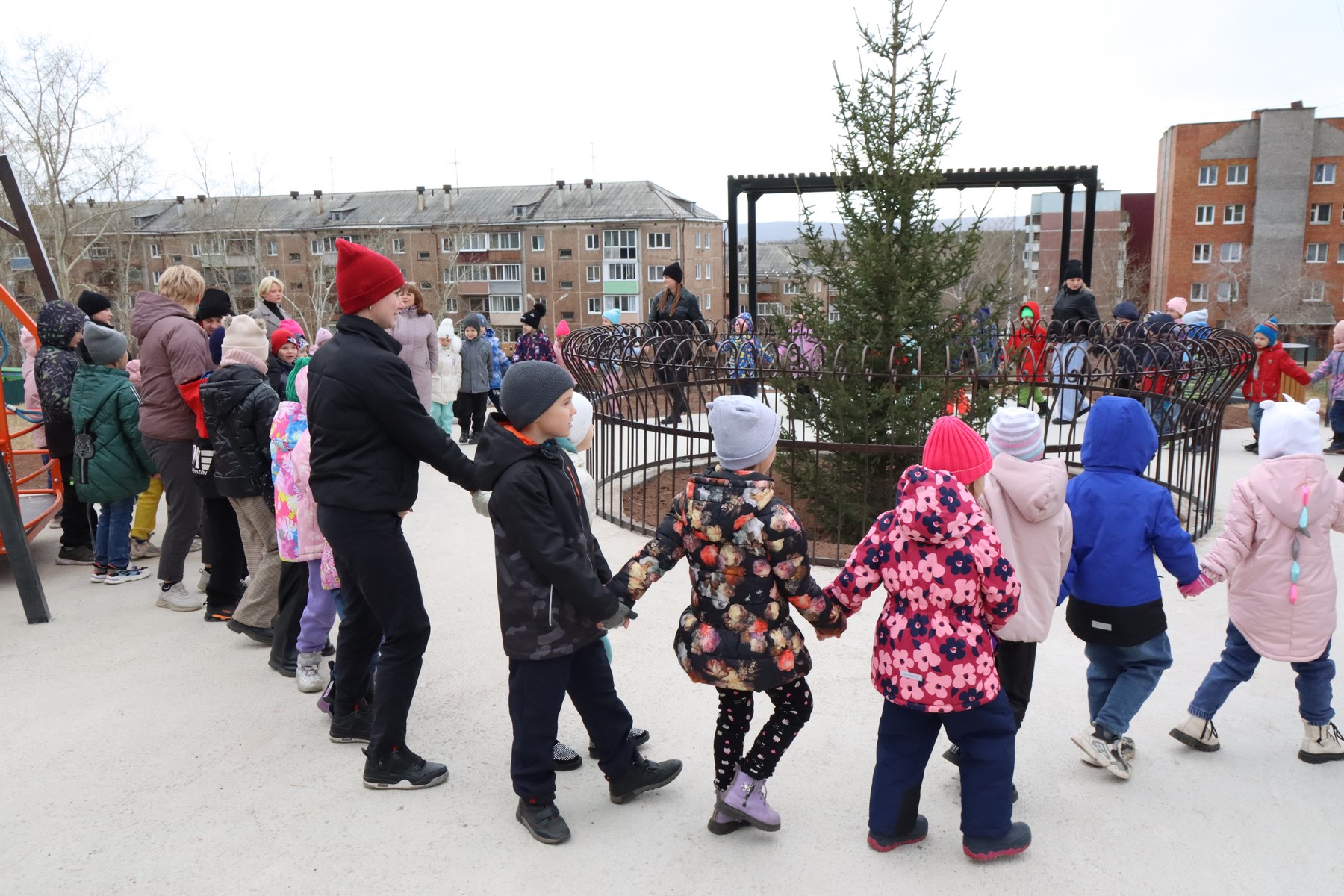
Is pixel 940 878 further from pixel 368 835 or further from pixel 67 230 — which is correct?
pixel 67 230

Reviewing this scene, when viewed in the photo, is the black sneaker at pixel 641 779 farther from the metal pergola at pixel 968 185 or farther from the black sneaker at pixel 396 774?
the metal pergola at pixel 968 185

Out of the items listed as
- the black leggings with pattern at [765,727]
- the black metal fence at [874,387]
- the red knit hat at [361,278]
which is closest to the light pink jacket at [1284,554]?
the black leggings with pattern at [765,727]

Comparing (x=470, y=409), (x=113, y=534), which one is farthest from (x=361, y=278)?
(x=470, y=409)

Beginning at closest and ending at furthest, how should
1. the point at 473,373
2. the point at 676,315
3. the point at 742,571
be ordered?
the point at 742,571
the point at 676,315
the point at 473,373

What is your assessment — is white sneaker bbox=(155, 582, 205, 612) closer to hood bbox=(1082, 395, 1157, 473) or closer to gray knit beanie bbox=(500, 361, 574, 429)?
gray knit beanie bbox=(500, 361, 574, 429)

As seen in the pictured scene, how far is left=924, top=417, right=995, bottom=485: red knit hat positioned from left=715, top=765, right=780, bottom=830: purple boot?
1.24 m

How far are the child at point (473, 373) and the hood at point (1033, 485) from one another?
8.22 m

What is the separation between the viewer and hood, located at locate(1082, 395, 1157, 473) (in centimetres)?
337

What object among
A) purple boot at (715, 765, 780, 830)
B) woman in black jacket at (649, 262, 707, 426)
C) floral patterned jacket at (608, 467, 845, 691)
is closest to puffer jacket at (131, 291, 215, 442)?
floral patterned jacket at (608, 467, 845, 691)

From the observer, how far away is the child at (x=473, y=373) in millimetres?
10844

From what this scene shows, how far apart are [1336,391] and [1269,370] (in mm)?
1001

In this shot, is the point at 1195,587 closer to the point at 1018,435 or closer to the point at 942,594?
the point at 1018,435

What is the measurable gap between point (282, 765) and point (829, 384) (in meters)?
4.13

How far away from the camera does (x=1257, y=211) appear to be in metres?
58.1
